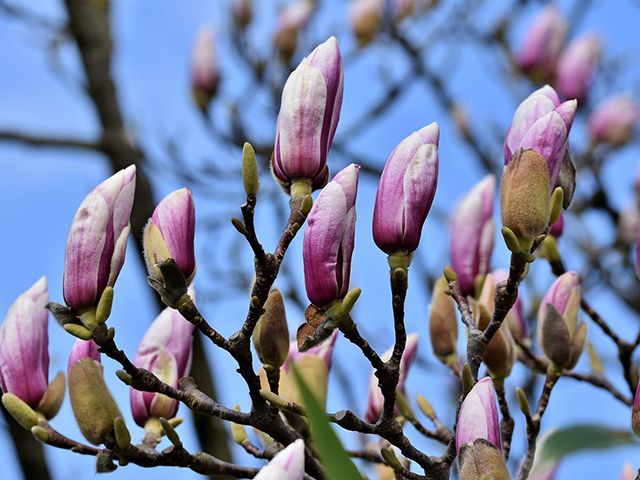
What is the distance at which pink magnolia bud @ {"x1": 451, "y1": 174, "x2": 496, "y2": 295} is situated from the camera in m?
1.00

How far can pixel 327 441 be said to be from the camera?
1.40 feet

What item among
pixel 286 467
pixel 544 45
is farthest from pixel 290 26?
pixel 286 467

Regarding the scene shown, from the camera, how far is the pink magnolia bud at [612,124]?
275 cm

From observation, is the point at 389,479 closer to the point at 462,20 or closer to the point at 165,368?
the point at 165,368

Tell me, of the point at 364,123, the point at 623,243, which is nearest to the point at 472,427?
the point at 623,243

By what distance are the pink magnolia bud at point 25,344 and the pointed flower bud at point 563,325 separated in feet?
1.57

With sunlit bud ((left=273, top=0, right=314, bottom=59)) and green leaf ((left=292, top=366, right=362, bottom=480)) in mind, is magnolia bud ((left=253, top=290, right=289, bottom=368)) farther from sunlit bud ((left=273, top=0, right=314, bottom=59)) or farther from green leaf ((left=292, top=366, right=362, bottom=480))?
sunlit bud ((left=273, top=0, right=314, bottom=59))

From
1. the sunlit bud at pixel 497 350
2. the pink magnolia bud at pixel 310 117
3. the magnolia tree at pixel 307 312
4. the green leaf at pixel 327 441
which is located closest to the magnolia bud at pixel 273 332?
the magnolia tree at pixel 307 312

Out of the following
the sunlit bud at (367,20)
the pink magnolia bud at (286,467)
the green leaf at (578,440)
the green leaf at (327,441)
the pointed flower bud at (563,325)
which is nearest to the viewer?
the green leaf at (327,441)

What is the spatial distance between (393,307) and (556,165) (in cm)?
17

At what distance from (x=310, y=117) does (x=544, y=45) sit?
86.8 inches

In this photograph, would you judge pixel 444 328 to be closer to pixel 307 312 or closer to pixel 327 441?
pixel 307 312

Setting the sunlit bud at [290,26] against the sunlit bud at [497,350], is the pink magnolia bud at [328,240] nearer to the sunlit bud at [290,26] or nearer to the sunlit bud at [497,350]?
the sunlit bud at [497,350]

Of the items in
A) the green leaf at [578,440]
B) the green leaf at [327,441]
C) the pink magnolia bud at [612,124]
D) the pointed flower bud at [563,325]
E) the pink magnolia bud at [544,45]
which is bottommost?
the green leaf at [327,441]
